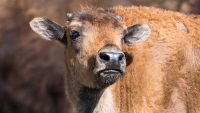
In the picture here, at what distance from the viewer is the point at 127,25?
36.3 feet

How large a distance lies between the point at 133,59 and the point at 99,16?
0.98 meters

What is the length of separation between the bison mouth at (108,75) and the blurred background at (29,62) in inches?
320

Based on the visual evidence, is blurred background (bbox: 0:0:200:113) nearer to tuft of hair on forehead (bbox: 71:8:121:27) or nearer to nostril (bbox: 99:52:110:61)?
tuft of hair on forehead (bbox: 71:8:121:27)

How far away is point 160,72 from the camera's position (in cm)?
1091

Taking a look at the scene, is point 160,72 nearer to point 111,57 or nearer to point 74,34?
point 74,34

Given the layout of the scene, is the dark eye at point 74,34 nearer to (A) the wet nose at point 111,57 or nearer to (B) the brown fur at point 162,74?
(A) the wet nose at point 111,57

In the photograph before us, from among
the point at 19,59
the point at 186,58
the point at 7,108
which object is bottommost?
the point at 7,108

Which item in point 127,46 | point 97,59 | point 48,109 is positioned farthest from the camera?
point 48,109

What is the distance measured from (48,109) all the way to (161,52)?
25.4 ft

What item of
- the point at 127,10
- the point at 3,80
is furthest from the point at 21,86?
the point at 127,10

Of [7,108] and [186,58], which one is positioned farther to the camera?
[7,108]

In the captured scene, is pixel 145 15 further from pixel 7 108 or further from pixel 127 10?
pixel 7 108

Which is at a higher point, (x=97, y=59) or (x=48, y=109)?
(x=97, y=59)

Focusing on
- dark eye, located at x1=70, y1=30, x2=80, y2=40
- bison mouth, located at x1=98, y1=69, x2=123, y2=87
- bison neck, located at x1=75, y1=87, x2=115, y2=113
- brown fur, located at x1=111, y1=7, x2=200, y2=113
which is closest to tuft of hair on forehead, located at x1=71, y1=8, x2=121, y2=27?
dark eye, located at x1=70, y1=30, x2=80, y2=40
